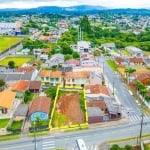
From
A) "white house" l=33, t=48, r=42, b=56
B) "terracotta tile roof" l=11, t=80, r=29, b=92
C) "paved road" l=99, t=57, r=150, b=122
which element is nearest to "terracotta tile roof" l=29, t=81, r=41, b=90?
"terracotta tile roof" l=11, t=80, r=29, b=92

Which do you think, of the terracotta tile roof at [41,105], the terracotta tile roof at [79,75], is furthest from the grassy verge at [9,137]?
the terracotta tile roof at [79,75]

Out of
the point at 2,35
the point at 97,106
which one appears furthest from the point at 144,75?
the point at 2,35

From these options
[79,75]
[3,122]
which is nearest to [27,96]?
[3,122]

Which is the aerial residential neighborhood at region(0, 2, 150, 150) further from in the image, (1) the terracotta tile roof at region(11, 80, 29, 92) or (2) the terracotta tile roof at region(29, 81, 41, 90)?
(1) the terracotta tile roof at region(11, 80, 29, 92)

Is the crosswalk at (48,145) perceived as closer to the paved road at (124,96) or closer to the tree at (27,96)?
the paved road at (124,96)

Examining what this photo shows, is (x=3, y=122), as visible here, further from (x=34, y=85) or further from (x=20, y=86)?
(x=34, y=85)

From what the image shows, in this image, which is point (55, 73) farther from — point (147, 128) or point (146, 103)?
point (147, 128)
